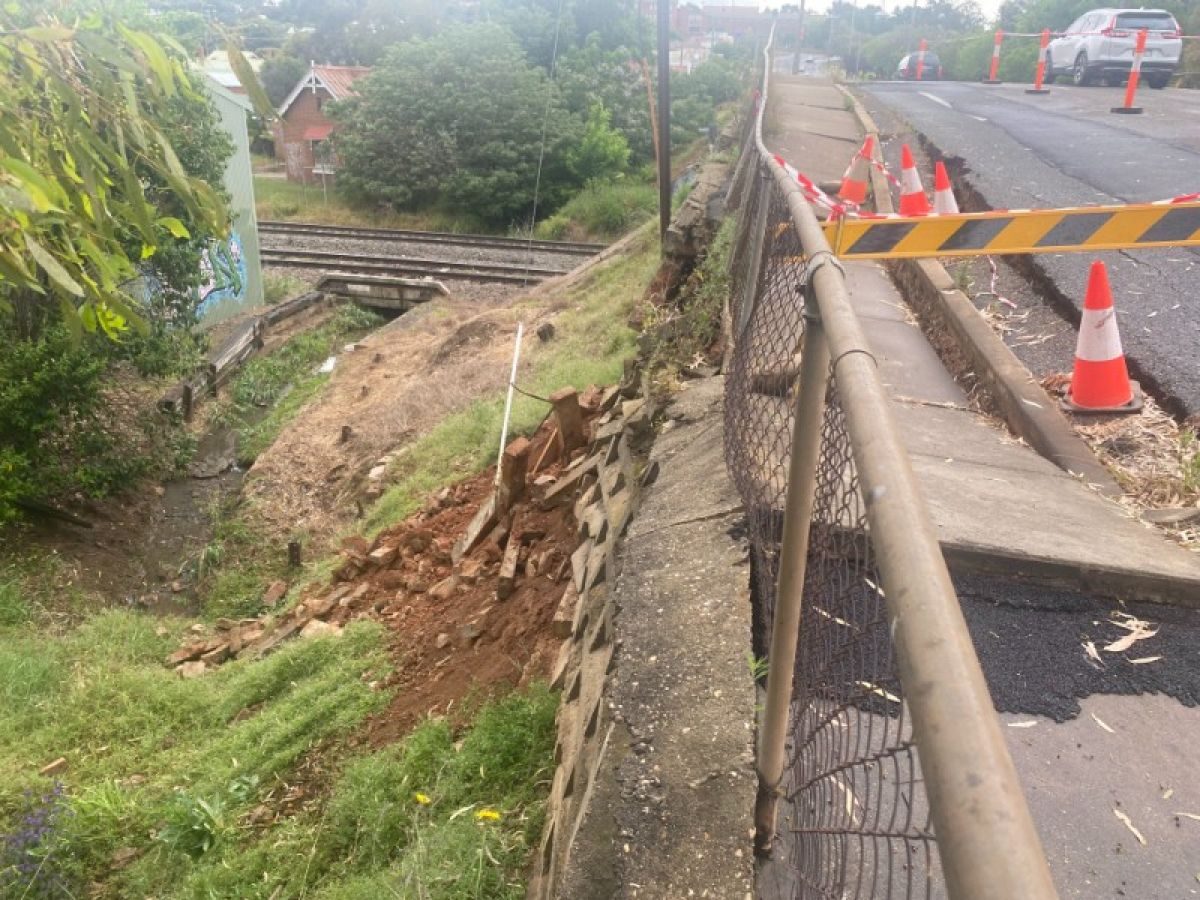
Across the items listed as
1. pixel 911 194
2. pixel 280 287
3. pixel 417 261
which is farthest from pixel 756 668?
pixel 417 261

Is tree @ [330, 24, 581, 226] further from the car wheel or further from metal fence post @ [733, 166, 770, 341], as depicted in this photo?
metal fence post @ [733, 166, 770, 341]

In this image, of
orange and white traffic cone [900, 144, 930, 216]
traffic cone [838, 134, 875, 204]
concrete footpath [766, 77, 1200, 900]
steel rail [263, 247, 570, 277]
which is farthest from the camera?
steel rail [263, 247, 570, 277]

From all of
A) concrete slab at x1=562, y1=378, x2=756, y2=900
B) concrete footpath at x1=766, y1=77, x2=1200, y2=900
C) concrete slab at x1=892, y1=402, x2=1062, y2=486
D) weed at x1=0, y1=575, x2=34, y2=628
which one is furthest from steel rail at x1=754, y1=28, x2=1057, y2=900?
weed at x1=0, y1=575, x2=34, y2=628

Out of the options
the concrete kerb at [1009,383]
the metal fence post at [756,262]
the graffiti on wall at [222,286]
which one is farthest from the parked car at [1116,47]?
the metal fence post at [756,262]

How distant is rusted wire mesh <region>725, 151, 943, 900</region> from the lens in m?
2.06

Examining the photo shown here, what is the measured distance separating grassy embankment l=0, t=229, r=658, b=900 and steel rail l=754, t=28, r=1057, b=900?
2.63 m

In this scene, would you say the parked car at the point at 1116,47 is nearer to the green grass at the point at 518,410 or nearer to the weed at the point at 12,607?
the green grass at the point at 518,410

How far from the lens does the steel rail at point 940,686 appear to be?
0.76 metres

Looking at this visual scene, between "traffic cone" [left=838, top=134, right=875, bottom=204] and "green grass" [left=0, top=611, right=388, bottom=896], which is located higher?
"traffic cone" [left=838, top=134, right=875, bottom=204]

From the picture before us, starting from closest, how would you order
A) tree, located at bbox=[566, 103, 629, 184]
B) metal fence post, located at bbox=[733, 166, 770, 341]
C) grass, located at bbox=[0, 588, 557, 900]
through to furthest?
grass, located at bbox=[0, 588, 557, 900] < metal fence post, located at bbox=[733, 166, 770, 341] < tree, located at bbox=[566, 103, 629, 184]

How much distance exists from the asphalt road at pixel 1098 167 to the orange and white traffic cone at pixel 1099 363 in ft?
0.85

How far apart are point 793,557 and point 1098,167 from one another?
1016 cm

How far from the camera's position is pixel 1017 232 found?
174 inches

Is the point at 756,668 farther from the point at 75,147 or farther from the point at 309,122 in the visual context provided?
the point at 309,122
